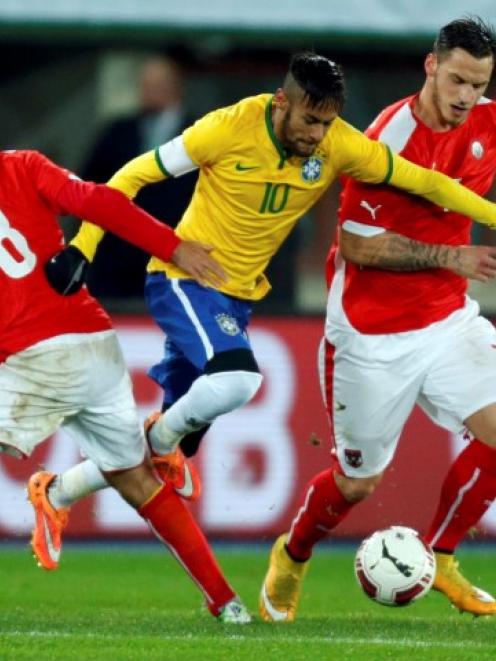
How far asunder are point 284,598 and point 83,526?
2.86 metres

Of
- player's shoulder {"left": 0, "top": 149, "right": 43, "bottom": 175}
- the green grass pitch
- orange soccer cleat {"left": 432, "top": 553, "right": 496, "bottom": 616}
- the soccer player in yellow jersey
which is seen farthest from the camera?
orange soccer cleat {"left": 432, "top": 553, "right": 496, "bottom": 616}

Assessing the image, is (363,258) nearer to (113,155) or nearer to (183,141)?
(183,141)

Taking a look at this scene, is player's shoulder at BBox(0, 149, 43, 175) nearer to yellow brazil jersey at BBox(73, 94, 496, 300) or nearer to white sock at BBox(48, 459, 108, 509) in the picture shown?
yellow brazil jersey at BBox(73, 94, 496, 300)

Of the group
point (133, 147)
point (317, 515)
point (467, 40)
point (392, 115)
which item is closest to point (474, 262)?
point (392, 115)

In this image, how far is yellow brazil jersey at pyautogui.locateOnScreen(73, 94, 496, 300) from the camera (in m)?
8.59

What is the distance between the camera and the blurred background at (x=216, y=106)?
39.5ft

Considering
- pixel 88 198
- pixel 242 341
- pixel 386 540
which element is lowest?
pixel 386 540

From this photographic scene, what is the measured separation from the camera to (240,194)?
28.5ft

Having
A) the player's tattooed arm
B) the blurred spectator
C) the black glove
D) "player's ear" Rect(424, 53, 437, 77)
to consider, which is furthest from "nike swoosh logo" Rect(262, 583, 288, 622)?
the blurred spectator

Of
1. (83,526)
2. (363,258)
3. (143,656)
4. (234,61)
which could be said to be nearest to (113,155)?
(234,61)

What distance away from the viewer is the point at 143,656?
7516mm

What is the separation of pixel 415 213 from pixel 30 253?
170 cm

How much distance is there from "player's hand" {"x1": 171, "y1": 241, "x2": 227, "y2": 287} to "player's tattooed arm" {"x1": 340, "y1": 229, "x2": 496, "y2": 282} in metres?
0.82

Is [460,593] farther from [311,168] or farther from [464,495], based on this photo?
[311,168]
